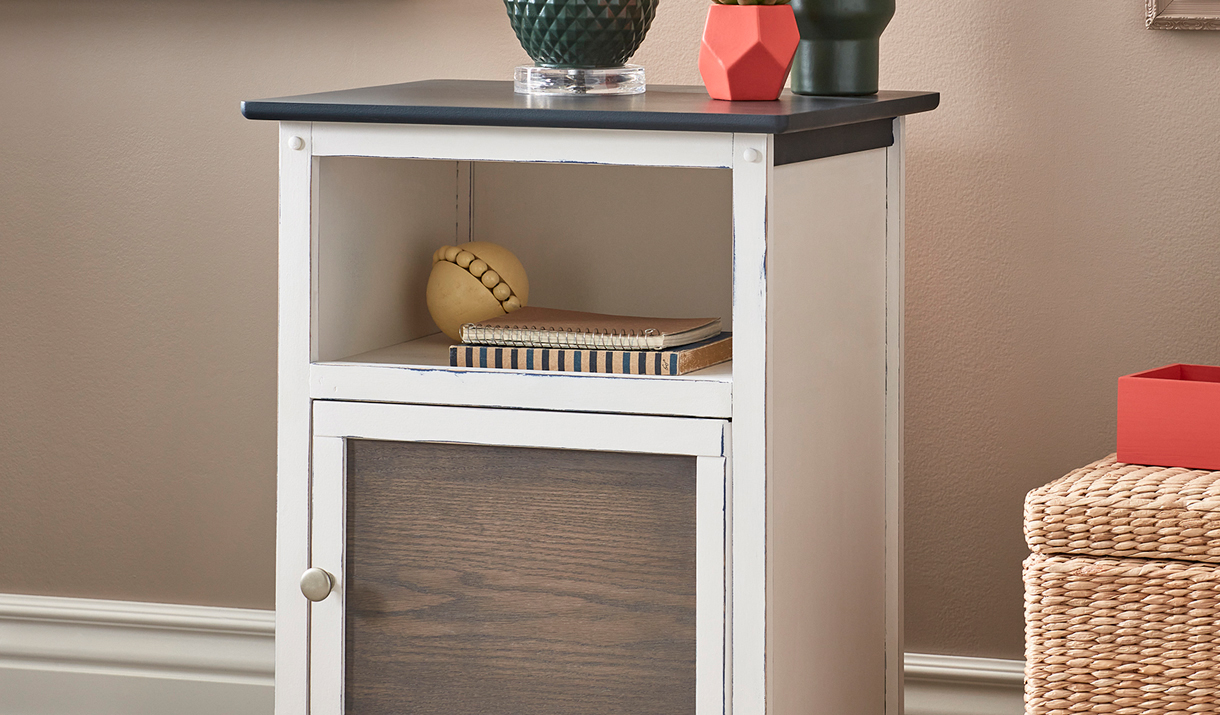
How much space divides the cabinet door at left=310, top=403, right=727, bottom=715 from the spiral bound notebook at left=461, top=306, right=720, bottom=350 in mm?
76

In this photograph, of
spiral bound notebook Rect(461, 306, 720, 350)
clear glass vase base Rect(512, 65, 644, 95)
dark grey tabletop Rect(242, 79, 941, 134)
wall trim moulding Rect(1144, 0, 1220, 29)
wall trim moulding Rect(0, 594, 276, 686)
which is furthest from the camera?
wall trim moulding Rect(0, 594, 276, 686)

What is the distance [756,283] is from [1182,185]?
0.69m

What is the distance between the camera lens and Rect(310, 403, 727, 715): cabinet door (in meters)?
1.15

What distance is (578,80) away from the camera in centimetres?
130

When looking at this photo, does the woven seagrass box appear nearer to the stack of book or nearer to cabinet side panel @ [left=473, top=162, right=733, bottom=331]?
the stack of book

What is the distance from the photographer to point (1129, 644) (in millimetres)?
1121

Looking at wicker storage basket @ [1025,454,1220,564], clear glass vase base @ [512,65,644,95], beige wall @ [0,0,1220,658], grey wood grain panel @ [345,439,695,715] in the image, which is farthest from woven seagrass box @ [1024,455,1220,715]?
clear glass vase base @ [512,65,644,95]

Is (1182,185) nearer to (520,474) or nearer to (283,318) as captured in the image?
(520,474)

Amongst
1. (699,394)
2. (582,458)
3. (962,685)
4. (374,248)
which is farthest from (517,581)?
(962,685)

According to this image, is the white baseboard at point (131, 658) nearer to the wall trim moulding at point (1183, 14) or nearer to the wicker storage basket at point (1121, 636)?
the wicker storage basket at point (1121, 636)

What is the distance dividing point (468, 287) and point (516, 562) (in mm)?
318

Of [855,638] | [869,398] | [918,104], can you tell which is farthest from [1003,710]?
[918,104]

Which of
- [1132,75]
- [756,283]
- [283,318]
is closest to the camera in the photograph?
[756,283]

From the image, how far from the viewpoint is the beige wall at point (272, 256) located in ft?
5.00
